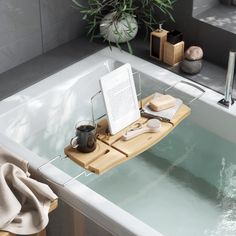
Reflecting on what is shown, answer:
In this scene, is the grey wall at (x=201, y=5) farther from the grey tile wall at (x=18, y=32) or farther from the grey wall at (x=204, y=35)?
the grey tile wall at (x=18, y=32)

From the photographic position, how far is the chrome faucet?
11.3 ft

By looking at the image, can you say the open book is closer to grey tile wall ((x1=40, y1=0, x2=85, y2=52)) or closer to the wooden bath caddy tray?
the wooden bath caddy tray

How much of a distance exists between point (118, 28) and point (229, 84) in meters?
0.83

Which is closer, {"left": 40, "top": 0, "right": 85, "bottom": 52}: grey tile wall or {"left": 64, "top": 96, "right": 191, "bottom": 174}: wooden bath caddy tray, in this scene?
{"left": 64, "top": 96, "right": 191, "bottom": 174}: wooden bath caddy tray

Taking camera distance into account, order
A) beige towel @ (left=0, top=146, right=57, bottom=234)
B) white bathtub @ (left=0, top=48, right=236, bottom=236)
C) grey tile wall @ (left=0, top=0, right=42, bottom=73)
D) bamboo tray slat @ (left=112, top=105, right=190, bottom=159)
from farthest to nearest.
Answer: grey tile wall @ (left=0, top=0, right=42, bottom=73)
white bathtub @ (left=0, top=48, right=236, bottom=236)
bamboo tray slat @ (left=112, top=105, right=190, bottom=159)
beige towel @ (left=0, top=146, right=57, bottom=234)

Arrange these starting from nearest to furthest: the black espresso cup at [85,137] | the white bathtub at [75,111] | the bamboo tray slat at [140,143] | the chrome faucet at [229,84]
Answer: the black espresso cup at [85,137]
the bamboo tray slat at [140,143]
the chrome faucet at [229,84]
the white bathtub at [75,111]

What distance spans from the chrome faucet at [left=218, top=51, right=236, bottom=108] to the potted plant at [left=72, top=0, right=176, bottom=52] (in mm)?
588

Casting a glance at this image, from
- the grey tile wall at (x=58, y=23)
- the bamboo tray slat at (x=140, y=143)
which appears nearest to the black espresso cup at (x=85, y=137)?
the bamboo tray slat at (x=140, y=143)

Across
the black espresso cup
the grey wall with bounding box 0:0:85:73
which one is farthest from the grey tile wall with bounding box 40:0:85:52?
the black espresso cup

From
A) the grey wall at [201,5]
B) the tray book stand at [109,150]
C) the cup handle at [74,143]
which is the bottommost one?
the tray book stand at [109,150]

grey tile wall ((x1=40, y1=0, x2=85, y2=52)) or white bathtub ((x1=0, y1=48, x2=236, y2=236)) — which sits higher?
grey tile wall ((x1=40, y1=0, x2=85, y2=52))

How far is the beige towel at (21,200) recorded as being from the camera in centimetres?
284

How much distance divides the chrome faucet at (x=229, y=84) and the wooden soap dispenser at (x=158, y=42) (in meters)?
0.55

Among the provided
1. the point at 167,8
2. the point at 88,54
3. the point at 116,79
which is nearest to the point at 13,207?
the point at 116,79
